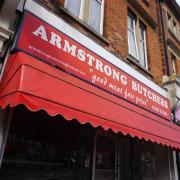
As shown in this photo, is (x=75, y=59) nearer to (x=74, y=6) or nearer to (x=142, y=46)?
(x=74, y=6)

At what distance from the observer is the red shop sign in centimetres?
375

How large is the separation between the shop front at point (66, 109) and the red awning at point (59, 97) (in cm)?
1

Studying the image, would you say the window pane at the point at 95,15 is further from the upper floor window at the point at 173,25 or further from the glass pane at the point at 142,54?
the upper floor window at the point at 173,25

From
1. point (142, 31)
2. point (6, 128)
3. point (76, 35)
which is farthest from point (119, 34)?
point (6, 128)

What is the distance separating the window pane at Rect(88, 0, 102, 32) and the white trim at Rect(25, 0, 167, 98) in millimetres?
1116

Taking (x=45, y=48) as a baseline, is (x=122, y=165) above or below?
below

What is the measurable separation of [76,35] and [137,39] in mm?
4107

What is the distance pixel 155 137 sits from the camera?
16.0 feet

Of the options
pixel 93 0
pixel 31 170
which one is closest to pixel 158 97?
pixel 93 0

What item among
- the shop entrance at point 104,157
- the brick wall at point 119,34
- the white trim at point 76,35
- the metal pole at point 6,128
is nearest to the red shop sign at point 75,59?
the white trim at point 76,35

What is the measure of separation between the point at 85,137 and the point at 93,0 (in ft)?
14.3

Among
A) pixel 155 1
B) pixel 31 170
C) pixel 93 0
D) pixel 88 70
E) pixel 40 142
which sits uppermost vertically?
pixel 155 1

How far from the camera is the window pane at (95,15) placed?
6336 mm

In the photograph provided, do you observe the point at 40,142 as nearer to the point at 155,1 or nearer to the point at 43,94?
the point at 43,94
